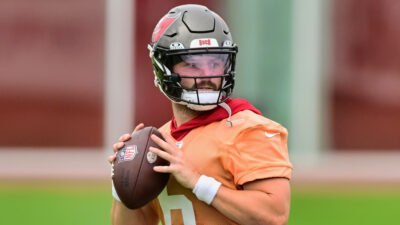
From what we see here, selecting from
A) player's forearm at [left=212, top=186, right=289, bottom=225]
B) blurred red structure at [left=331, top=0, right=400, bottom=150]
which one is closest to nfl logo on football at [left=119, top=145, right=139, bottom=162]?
player's forearm at [left=212, top=186, right=289, bottom=225]

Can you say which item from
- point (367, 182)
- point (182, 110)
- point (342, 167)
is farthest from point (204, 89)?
point (342, 167)

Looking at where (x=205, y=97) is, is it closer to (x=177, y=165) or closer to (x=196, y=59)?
(x=196, y=59)

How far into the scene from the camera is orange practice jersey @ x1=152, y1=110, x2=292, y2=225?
247 cm

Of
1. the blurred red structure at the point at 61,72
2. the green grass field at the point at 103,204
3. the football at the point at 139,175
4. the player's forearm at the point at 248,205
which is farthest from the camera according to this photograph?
the blurred red structure at the point at 61,72

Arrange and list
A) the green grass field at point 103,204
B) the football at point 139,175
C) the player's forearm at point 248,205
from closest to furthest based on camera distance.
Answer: the player's forearm at point 248,205
the football at point 139,175
the green grass field at point 103,204

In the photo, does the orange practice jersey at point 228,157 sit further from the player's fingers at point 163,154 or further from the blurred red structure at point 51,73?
the blurred red structure at point 51,73

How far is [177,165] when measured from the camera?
245 cm

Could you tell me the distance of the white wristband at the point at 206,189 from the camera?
2.43m

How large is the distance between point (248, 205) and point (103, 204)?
3281 millimetres

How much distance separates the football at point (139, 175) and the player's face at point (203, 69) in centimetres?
21

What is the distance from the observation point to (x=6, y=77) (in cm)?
702

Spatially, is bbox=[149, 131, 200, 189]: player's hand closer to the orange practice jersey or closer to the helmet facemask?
the orange practice jersey

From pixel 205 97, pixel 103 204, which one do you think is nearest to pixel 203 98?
pixel 205 97

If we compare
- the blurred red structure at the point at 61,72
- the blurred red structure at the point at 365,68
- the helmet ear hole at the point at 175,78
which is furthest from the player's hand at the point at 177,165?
the blurred red structure at the point at 365,68
